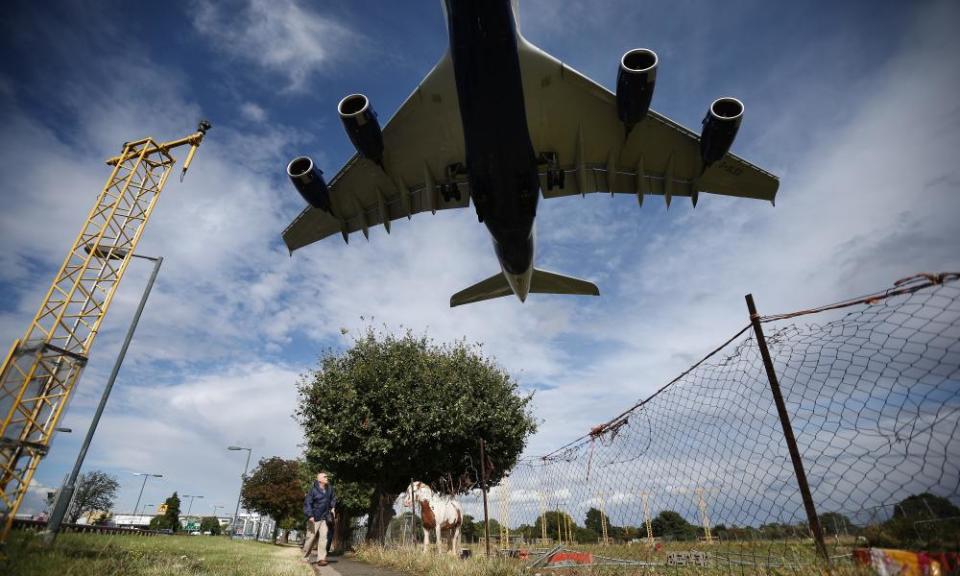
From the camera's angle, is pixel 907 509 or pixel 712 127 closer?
pixel 907 509

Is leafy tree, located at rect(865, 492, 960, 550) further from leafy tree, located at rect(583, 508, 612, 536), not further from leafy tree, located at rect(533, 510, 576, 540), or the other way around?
leafy tree, located at rect(533, 510, 576, 540)

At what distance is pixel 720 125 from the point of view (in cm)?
706

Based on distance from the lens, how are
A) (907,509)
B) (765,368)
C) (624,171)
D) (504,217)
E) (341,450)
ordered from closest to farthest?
(907,509) → (765,368) → (504,217) → (624,171) → (341,450)

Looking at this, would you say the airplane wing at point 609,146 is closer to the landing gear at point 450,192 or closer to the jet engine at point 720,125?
the jet engine at point 720,125

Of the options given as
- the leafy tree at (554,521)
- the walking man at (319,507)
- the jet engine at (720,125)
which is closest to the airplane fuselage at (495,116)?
the jet engine at (720,125)

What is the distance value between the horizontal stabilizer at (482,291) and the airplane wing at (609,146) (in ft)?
11.9

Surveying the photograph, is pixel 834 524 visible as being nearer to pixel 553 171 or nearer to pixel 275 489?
pixel 553 171

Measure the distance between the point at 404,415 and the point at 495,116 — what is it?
10790 millimetres

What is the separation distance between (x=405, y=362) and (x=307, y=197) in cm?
838

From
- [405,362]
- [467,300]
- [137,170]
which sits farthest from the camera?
[137,170]

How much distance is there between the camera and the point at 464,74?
263 inches

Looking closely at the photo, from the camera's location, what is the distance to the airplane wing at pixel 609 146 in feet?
29.4

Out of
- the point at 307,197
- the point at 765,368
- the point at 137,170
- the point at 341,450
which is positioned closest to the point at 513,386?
the point at 341,450

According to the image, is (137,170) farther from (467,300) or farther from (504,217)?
(504,217)
